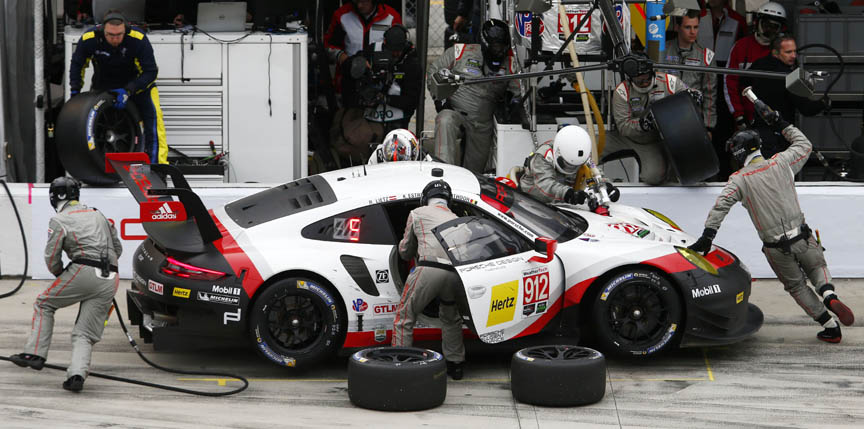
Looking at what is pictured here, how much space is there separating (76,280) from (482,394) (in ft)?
9.61

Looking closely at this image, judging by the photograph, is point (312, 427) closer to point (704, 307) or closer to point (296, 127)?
point (704, 307)

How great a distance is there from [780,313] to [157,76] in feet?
22.0

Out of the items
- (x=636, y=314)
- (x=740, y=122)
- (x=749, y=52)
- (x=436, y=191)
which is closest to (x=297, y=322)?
(x=436, y=191)

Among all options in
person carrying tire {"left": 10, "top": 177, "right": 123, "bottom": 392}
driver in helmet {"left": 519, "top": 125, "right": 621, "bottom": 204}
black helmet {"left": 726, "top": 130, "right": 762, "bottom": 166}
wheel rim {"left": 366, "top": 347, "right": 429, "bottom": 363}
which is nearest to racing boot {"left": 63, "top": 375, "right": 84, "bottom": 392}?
person carrying tire {"left": 10, "top": 177, "right": 123, "bottom": 392}

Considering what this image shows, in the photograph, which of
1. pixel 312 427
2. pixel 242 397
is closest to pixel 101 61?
pixel 242 397

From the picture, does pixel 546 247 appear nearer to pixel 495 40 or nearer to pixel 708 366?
pixel 708 366

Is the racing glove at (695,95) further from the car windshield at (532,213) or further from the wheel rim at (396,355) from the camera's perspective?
the wheel rim at (396,355)

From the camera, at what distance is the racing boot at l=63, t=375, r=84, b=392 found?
26.6 ft

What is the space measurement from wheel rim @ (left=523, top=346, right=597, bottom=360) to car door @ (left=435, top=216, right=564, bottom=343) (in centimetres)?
27

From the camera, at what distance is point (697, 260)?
28.8 ft

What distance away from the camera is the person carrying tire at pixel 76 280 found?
27.0 feet

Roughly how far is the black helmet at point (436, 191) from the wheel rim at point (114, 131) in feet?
16.2

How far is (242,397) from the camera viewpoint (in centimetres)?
804

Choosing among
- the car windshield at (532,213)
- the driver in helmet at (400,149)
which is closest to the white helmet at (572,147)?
the car windshield at (532,213)
